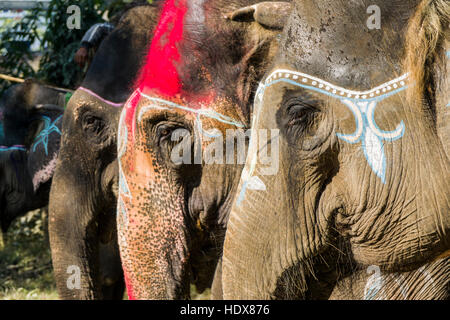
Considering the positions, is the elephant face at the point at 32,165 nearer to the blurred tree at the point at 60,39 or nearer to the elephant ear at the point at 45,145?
the elephant ear at the point at 45,145

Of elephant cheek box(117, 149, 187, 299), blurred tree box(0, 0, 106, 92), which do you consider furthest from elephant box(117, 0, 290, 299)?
blurred tree box(0, 0, 106, 92)

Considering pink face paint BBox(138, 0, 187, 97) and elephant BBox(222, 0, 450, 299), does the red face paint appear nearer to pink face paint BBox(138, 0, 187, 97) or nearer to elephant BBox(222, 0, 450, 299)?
pink face paint BBox(138, 0, 187, 97)

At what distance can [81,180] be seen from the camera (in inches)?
109

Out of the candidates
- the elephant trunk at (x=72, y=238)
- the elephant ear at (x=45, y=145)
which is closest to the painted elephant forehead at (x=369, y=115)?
the elephant trunk at (x=72, y=238)

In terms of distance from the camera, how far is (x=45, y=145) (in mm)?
3398

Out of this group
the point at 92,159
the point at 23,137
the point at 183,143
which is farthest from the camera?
the point at 23,137

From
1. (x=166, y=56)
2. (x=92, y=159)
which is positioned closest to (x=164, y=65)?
(x=166, y=56)

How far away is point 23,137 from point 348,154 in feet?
7.93

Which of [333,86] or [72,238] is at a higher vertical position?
[333,86]

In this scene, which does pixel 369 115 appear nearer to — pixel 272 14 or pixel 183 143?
pixel 272 14

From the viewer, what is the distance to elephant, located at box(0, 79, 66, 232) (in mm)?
3496

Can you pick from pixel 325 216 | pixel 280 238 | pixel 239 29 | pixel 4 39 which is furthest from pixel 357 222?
pixel 4 39

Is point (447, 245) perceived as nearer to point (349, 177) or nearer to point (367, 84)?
point (349, 177)

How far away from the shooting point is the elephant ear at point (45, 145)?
3.38m
